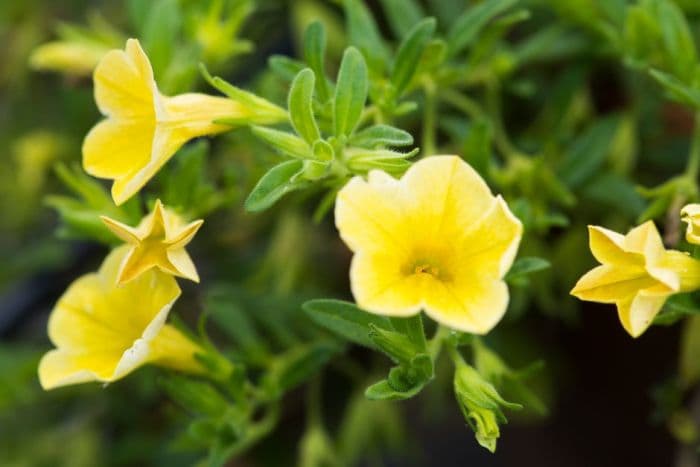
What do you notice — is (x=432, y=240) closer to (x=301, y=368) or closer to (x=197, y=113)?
(x=197, y=113)

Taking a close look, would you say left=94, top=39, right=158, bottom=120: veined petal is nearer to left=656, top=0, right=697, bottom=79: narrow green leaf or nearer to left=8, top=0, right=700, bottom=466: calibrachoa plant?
left=8, top=0, right=700, bottom=466: calibrachoa plant

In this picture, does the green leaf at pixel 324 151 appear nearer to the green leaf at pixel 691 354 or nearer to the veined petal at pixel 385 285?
the veined petal at pixel 385 285

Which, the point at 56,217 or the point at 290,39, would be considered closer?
the point at 290,39

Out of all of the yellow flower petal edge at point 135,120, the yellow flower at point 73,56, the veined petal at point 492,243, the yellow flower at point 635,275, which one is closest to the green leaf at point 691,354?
the yellow flower at point 635,275

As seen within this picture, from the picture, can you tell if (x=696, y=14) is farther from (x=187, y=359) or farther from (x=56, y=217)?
(x=56, y=217)

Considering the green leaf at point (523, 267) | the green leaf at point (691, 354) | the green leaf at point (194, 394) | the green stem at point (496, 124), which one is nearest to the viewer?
the green leaf at point (523, 267)

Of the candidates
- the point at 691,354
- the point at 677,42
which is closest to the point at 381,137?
the point at 677,42

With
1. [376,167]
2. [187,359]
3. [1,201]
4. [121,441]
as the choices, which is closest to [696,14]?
[376,167]
